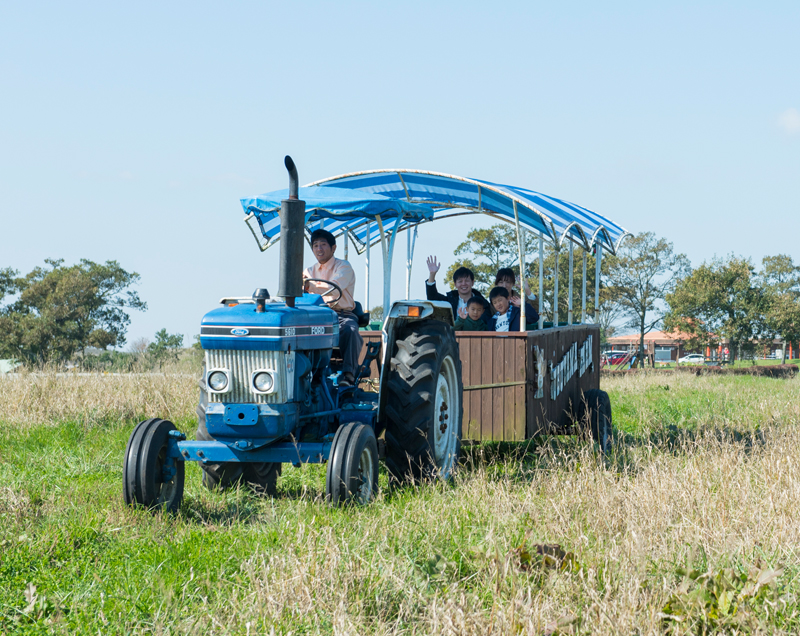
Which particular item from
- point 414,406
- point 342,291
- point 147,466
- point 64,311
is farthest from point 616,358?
point 147,466

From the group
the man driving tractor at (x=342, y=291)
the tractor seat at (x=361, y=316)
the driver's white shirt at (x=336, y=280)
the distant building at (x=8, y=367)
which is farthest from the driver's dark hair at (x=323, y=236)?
the distant building at (x=8, y=367)

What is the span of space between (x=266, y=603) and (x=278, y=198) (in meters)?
4.09

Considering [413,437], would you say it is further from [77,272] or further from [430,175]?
[77,272]

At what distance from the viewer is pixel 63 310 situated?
3791 centimetres

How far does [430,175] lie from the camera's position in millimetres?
8227

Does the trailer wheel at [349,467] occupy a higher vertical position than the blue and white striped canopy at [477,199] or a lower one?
lower

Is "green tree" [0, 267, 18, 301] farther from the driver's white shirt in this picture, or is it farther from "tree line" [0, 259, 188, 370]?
the driver's white shirt

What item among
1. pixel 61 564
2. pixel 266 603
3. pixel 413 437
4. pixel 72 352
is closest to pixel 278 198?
pixel 413 437

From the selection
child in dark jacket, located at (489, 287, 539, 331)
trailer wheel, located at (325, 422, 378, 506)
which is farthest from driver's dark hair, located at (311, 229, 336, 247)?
child in dark jacket, located at (489, 287, 539, 331)

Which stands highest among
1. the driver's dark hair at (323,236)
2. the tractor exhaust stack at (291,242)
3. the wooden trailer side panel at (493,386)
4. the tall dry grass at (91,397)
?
the driver's dark hair at (323,236)

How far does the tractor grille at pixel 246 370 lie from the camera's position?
195 inches

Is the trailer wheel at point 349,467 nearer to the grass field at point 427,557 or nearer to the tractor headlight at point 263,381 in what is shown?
the grass field at point 427,557

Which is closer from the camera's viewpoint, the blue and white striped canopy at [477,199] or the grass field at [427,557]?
the grass field at [427,557]

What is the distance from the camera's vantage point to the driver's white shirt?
625 cm
